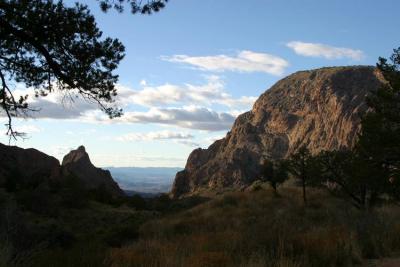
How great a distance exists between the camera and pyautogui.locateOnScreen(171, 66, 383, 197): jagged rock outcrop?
11762cm

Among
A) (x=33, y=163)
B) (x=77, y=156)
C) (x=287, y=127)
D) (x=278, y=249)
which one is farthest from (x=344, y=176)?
(x=287, y=127)

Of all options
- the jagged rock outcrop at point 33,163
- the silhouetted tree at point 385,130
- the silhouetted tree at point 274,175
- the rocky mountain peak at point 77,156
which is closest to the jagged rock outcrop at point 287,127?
the rocky mountain peak at point 77,156

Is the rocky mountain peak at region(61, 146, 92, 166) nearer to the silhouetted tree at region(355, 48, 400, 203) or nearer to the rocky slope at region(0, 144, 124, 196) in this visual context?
the rocky slope at region(0, 144, 124, 196)

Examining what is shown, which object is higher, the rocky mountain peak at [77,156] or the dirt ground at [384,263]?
the rocky mountain peak at [77,156]

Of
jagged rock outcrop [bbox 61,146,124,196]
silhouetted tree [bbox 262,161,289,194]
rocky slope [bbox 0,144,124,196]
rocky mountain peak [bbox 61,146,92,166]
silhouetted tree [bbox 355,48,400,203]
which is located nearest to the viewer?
silhouetted tree [bbox 355,48,400,203]

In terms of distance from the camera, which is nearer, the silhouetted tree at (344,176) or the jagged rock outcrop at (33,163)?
the silhouetted tree at (344,176)

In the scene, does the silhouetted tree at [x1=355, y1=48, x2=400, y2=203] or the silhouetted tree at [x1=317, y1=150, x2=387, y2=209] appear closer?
the silhouetted tree at [x1=355, y1=48, x2=400, y2=203]

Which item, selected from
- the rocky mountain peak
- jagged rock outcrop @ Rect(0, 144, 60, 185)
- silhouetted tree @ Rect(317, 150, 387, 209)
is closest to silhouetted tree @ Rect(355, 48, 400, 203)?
silhouetted tree @ Rect(317, 150, 387, 209)

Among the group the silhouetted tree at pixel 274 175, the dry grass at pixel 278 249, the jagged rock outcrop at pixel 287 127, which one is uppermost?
the jagged rock outcrop at pixel 287 127

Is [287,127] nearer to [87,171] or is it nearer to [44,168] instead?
[87,171]

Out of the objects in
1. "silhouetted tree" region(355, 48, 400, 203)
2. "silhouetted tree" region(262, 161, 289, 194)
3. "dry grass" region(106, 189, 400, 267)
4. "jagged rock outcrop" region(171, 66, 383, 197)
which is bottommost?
"dry grass" region(106, 189, 400, 267)

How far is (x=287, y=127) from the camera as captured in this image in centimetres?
14038

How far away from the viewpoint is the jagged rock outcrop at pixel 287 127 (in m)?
118

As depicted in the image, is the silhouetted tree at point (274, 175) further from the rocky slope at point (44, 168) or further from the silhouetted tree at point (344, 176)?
the rocky slope at point (44, 168)
